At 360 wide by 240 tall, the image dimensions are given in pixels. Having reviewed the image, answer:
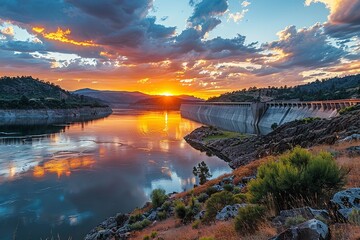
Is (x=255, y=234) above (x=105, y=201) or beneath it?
above

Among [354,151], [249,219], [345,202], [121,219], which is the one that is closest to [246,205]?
[249,219]

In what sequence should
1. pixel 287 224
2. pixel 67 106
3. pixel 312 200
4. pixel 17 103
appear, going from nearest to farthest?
pixel 287 224 < pixel 312 200 < pixel 17 103 < pixel 67 106

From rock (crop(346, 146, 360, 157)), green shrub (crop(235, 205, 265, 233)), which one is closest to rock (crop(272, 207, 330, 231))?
green shrub (crop(235, 205, 265, 233))

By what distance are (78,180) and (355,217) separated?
3065cm

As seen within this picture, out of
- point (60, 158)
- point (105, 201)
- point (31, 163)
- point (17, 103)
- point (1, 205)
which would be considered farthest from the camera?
point (17, 103)

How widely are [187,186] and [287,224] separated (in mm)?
25173

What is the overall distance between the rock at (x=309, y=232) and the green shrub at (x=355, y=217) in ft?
2.06

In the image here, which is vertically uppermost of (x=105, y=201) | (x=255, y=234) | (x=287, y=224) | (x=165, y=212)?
(x=287, y=224)

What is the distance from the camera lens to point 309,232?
5.36 metres

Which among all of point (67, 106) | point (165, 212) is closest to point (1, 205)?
point (165, 212)

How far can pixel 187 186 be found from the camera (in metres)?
31.2

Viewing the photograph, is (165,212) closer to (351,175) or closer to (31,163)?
(351,175)

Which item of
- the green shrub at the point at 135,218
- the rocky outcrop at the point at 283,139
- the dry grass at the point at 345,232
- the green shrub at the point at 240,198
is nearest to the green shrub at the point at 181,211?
the green shrub at the point at 240,198

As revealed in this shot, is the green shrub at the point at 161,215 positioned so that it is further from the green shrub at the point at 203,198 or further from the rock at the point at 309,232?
the rock at the point at 309,232
